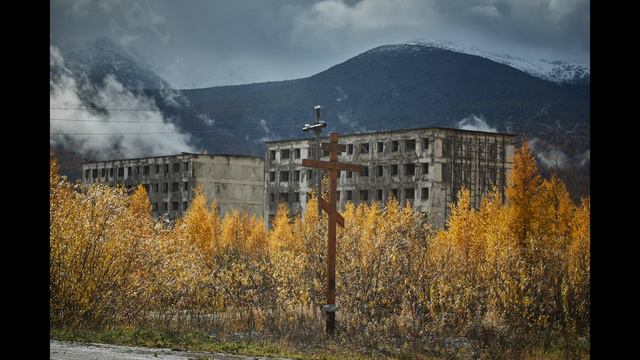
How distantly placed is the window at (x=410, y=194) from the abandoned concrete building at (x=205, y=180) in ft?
94.5

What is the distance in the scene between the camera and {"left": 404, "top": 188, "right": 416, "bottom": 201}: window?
78.1m

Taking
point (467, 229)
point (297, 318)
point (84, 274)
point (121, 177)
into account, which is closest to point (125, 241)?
point (84, 274)

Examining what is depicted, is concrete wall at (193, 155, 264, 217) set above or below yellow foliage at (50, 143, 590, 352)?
above

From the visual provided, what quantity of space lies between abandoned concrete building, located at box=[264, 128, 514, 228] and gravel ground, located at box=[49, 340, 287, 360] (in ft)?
185

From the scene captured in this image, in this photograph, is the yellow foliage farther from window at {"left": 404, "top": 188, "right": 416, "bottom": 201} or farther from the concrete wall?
the concrete wall

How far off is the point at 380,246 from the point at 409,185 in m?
53.7

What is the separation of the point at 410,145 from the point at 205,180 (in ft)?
106

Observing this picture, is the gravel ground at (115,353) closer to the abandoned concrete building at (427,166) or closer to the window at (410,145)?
the abandoned concrete building at (427,166)

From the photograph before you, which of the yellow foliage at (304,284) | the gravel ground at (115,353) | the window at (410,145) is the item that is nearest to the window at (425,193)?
the window at (410,145)

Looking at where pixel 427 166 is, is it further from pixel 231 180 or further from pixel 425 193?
pixel 231 180

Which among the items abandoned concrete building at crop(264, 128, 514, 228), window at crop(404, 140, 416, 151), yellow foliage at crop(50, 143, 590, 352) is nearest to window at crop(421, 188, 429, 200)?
abandoned concrete building at crop(264, 128, 514, 228)

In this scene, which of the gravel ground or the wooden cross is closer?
the gravel ground

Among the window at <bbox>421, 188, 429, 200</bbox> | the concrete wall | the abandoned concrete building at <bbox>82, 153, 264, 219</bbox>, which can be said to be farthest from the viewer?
the abandoned concrete building at <bbox>82, 153, 264, 219</bbox>

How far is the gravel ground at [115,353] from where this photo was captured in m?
16.1
